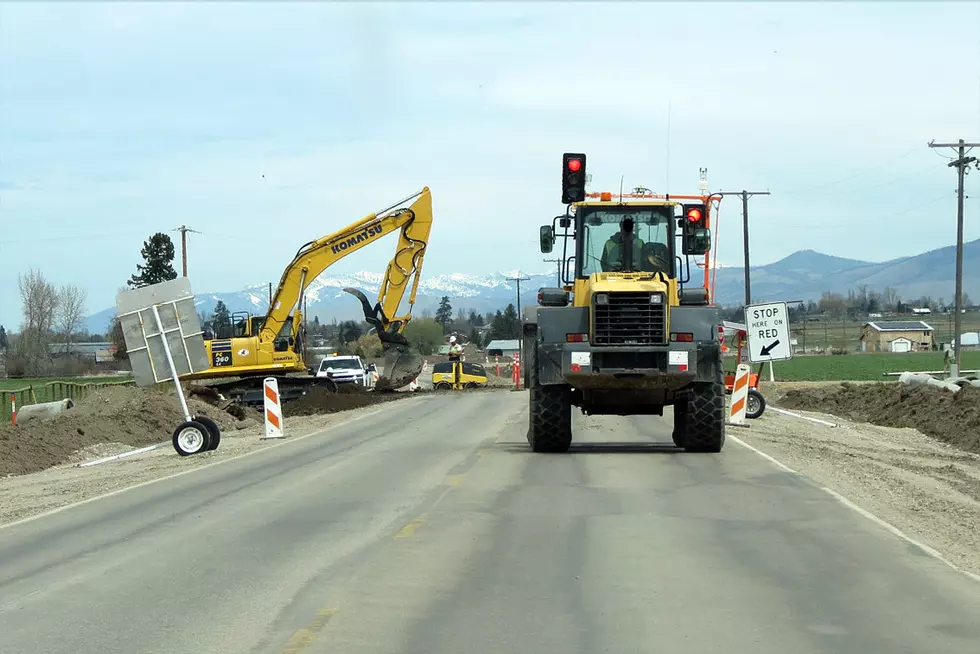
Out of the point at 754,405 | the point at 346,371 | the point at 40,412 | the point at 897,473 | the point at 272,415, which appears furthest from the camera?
the point at 346,371

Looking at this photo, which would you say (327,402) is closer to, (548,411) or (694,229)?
(548,411)

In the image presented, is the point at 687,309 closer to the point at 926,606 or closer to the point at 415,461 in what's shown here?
the point at 415,461

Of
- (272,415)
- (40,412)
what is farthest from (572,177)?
(40,412)

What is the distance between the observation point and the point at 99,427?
2788 centimetres

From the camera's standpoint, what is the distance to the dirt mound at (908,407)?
24953mm

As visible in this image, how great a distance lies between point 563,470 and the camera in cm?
1689

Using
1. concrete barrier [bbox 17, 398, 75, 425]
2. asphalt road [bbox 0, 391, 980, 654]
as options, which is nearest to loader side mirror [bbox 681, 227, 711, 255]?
asphalt road [bbox 0, 391, 980, 654]

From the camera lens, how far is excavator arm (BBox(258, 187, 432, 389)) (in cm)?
4056

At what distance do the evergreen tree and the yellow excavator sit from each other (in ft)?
203

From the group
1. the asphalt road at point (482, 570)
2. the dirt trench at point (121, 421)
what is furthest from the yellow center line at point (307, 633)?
the dirt trench at point (121, 421)

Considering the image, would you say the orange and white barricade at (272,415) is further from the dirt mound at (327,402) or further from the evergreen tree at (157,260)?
the evergreen tree at (157,260)

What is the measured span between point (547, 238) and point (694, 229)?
7.29ft

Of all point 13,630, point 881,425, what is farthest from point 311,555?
point 881,425

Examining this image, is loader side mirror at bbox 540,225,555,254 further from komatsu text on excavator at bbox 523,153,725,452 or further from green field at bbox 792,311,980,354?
green field at bbox 792,311,980,354
